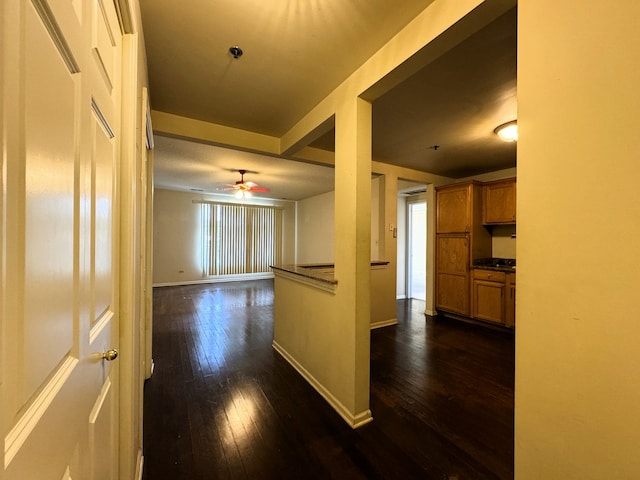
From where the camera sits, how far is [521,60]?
3.05 ft

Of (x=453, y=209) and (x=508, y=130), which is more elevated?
(x=508, y=130)

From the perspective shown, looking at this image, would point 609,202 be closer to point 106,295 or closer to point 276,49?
point 106,295

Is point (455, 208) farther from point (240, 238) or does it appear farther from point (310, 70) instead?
A: point (240, 238)

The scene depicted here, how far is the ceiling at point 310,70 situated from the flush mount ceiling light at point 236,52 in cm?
3

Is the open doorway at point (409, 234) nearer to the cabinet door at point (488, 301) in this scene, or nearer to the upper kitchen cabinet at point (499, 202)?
the upper kitchen cabinet at point (499, 202)

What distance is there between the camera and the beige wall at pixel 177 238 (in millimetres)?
6500

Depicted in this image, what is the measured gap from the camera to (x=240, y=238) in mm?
7645

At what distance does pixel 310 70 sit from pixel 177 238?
243 inches

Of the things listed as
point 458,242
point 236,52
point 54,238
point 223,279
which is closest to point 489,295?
point 458,242

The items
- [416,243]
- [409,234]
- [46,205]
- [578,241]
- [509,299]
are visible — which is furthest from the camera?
[416,243]

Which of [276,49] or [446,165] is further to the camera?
[446,165]

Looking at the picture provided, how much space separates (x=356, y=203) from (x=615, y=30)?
124 cm

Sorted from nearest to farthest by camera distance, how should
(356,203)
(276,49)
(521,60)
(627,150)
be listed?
(627,150)
(521,60)
(276,49)
(356,203)

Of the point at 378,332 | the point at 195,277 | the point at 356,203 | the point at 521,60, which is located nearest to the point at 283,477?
the point at 356,203
